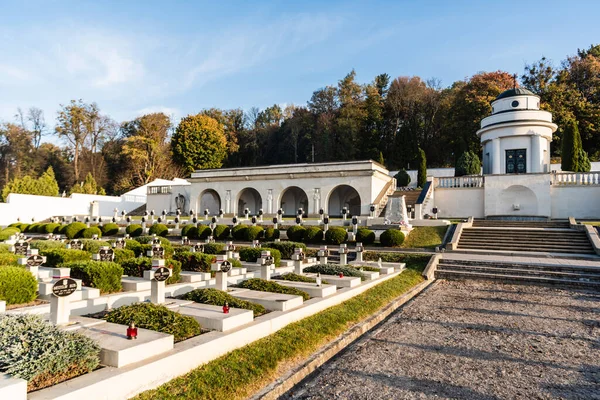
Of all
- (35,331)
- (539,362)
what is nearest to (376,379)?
(539,362)

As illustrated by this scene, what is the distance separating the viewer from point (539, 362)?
20.5 ft

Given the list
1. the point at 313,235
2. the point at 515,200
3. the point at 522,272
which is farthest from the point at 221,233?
the point at 515,200

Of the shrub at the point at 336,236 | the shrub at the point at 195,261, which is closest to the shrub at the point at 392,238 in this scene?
the shrub at the point at 336,236

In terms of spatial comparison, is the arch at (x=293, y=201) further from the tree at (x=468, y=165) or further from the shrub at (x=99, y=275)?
Result: the shrub at (x=99, y=275)

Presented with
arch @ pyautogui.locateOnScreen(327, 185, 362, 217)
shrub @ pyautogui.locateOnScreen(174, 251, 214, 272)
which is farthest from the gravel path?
arch @ pyautogui.locateOnScreen(327, 185, 362, 217)

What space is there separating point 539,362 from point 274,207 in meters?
29.6

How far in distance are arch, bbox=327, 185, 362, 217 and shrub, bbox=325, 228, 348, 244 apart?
16063 mm

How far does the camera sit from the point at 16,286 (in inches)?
295

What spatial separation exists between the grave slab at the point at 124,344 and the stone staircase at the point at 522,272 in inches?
459

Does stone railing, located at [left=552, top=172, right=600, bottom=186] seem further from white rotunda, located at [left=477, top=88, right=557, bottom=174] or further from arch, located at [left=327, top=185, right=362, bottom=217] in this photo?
arch, located at [left=327, top=185, right=362, bottom=217]

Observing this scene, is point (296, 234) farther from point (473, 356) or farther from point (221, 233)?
point (473, 356)

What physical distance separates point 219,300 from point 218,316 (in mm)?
1186

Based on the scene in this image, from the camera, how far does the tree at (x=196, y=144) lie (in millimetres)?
50812

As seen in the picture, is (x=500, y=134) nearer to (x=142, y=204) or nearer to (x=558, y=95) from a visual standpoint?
(x=558, y=95)
